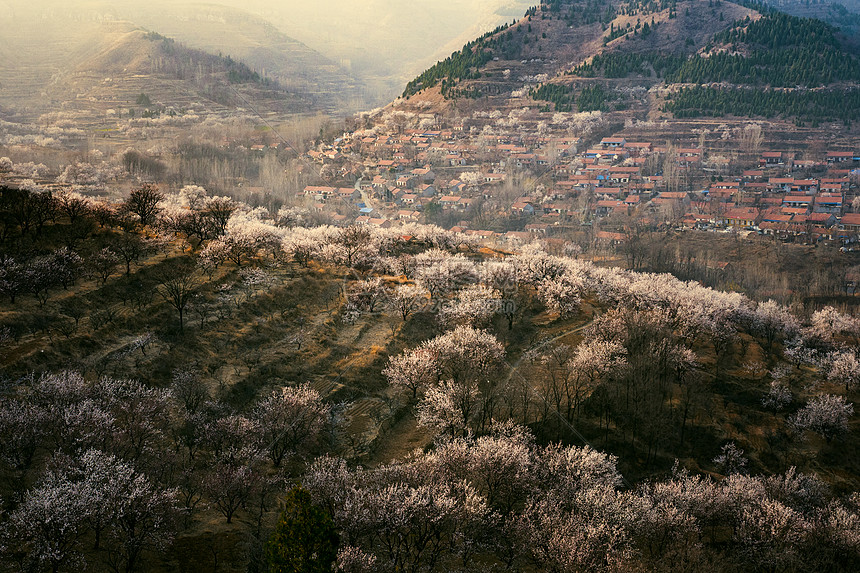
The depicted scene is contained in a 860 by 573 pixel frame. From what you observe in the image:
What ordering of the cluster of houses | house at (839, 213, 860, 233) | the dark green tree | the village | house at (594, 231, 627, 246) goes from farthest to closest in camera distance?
the cluster of houses < the village < house at (839, 213, 860, 233) < house at (594, 231, 627, 246) < the dark green tree

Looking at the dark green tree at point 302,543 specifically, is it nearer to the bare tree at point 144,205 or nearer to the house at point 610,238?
the bare tree at point 144,205

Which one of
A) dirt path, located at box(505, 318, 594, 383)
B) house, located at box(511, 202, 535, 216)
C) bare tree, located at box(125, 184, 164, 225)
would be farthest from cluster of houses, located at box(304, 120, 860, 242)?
bare tree, located at box(125, 184, 164, 225)

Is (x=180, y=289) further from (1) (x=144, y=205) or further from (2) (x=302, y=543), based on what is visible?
(2) (x=302, y=543)

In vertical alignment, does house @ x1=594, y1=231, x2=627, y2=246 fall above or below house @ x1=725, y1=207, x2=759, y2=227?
below

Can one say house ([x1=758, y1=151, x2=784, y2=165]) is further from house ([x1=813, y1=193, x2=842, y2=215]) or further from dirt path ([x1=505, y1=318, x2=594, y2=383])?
dirt path ([x1=505, y1=318, x2=594, y2=383])

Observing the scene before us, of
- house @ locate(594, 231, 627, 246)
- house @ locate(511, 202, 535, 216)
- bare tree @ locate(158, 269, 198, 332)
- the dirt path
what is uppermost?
bare tree @ locate(158, 269, 198, 332)

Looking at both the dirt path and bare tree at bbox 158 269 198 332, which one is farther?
the dirt path

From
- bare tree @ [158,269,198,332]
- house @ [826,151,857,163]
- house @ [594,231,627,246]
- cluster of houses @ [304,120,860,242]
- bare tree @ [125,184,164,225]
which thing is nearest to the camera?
bare tree @ [158,269,198,332]

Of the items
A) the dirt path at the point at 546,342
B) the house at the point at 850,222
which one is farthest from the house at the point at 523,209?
the dirt path at the point at 546,342

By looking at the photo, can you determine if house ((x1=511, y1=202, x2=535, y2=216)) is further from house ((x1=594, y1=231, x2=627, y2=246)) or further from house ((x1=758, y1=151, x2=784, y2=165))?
house ((x1=758, y1=151, x2=784, y2=165))
